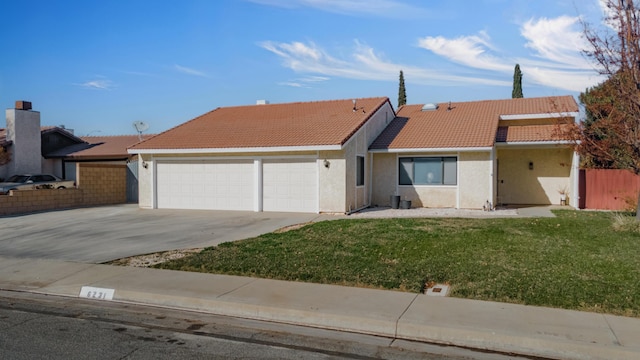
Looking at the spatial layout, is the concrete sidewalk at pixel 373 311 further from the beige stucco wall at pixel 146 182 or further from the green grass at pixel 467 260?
the beige stucco wall at pixel 146 182

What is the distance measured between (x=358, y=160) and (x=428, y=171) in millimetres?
3036

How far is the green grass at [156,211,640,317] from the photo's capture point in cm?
775

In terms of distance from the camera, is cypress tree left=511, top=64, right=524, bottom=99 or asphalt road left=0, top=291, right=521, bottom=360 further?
cypress tree left=511, top=64, right=524, bottom=99

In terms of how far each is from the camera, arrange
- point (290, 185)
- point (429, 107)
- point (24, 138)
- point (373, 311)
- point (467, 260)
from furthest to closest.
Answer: point (24, 138) → point (429, 107) → point (290, 185) → point (467, 260) → point (373, 311)

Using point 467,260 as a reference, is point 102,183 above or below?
above

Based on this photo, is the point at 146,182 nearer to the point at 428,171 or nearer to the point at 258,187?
the point at 258,187

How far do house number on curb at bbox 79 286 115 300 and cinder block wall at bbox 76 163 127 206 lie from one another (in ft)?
54.0

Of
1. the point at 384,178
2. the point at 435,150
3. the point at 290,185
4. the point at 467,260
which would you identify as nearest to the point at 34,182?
the point at 290,185

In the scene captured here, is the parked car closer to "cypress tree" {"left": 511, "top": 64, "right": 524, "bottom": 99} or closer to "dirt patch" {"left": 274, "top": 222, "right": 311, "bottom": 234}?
"dirt patch" {"left": 274, "top": 222, "right": 311, "bottom": 234}

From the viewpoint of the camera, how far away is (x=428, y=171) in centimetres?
2083

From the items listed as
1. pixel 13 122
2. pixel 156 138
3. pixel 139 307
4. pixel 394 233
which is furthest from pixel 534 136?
pixel 13 122

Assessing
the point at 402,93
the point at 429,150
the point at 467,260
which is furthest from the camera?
the point at 402,93

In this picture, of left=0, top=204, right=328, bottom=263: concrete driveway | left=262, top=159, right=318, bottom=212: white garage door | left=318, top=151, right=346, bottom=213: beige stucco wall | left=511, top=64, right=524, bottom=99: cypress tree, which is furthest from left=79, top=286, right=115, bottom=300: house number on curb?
left=511, top=64, right=524, bottom=99: cypress tree

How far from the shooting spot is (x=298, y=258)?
1038 centimetres
